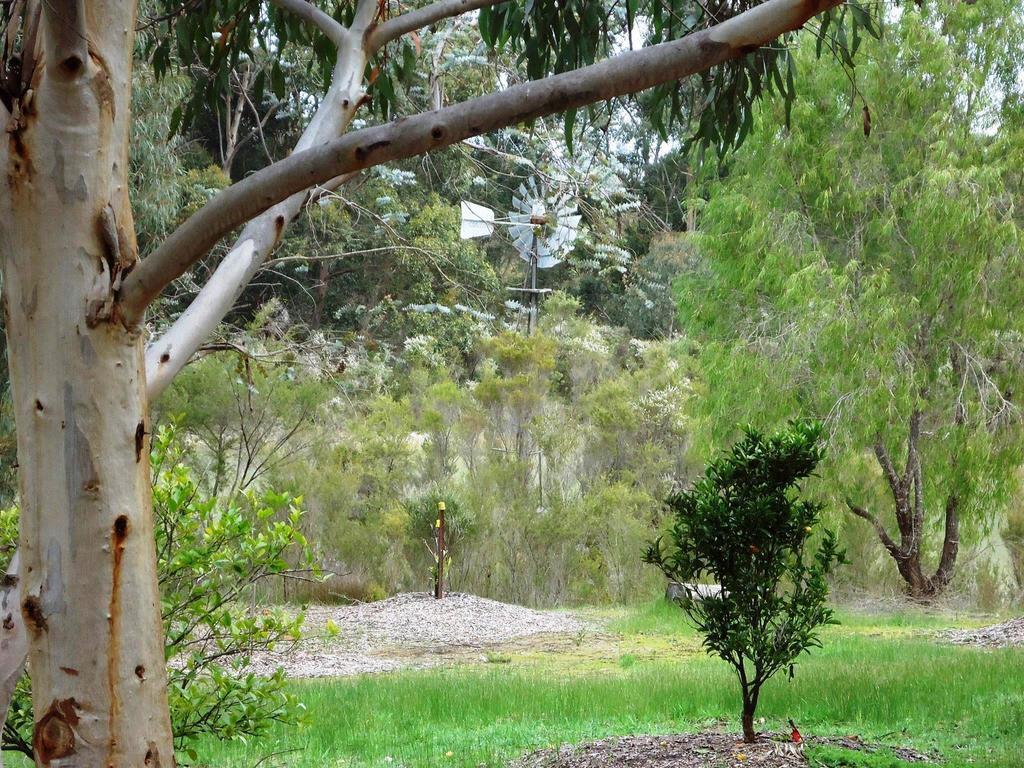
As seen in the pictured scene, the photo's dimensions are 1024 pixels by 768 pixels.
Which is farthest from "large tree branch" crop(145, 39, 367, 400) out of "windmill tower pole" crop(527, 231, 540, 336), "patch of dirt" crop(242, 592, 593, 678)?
"windmill tower pole" crop(527, 231, 540, 336)

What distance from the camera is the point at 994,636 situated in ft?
32.8

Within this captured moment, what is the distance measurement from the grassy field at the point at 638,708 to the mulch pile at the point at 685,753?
153mm

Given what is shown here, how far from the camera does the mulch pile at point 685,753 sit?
4336 millimetres

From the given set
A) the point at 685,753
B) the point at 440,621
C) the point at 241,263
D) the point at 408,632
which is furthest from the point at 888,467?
the point at 241,263

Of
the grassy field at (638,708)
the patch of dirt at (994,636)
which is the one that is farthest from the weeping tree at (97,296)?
the patch of dirt at (994,636)

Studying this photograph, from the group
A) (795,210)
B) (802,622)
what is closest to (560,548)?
(795,210)

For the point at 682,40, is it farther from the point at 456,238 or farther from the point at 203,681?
the point at 456,238

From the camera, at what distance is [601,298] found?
2691cm

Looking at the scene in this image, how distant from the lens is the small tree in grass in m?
4.82

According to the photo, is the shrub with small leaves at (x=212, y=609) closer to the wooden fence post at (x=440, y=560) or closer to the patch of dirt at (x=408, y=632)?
the patch of dirt at (x=408, y=632)

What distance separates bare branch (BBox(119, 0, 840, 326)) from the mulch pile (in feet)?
10.1

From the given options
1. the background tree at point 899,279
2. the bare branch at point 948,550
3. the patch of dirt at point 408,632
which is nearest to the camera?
the patch of dirt at point 408,632

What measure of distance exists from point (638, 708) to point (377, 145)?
16.2ft

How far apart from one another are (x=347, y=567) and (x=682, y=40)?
13.0 m
